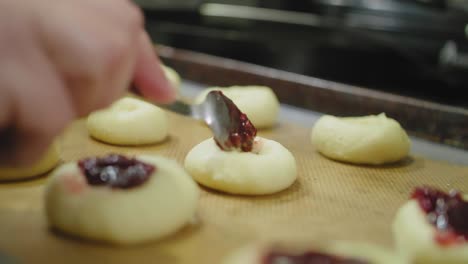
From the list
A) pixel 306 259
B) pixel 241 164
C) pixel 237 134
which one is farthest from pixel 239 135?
pixel 306 259

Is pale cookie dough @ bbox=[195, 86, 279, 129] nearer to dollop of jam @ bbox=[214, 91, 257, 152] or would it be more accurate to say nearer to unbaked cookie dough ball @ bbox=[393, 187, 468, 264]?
dollop of jam @ bbox=[214, 91, 257, 152]

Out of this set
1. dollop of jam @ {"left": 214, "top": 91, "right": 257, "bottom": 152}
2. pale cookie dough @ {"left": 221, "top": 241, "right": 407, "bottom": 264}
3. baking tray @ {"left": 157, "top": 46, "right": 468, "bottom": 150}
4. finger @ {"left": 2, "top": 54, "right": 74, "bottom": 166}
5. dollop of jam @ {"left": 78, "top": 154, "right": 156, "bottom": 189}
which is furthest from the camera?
baking tray @ {"left": 157, "top": 46, "right": 468, "bottom": 150}

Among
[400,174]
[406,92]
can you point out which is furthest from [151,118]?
[406,92]

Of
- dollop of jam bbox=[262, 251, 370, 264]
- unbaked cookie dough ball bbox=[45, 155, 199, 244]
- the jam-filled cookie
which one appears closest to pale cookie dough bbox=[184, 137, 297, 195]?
the jam-filled cookie

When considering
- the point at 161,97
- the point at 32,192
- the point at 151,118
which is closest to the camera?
the point at 161,97

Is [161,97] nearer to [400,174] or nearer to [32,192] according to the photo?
[32,192]

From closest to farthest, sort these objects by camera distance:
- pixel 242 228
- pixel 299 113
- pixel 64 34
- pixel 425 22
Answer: pixel 64 34 < pixel 242 228 < pixel 299 113 < pixel 425 22

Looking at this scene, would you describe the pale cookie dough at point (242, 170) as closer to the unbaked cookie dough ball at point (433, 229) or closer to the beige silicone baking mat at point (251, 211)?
the beige silicone baking mat at point (251, 211)
